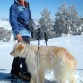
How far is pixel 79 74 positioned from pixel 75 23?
47.5m

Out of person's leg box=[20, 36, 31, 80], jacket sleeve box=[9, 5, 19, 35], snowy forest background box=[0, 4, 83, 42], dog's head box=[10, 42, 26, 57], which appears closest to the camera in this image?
dog's head box=[10, 42, 26, 57]

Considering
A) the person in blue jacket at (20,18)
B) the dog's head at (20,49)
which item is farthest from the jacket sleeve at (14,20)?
the dog's head at (20,49)

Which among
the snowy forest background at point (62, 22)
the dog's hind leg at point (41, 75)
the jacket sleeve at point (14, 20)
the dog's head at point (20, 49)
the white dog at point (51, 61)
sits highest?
the snowy forest background at point (62, 22)

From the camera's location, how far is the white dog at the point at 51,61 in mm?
5930

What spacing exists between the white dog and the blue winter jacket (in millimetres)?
584

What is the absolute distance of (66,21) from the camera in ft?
176

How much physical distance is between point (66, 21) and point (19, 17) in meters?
47.1

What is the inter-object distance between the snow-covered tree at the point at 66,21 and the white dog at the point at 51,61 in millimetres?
46303

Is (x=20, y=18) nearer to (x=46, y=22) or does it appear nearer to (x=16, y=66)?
(x=16, y=66)

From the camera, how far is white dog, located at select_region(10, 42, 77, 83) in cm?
593

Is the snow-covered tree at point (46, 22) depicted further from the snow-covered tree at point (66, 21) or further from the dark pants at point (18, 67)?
the dark pants at point (18, 67)

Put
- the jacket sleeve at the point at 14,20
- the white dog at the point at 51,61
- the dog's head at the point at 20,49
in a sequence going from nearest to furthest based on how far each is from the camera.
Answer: the white dog at the point at 51,61, the dog's head at the point at 20,49, the jacket sleeve at the point at 14,20

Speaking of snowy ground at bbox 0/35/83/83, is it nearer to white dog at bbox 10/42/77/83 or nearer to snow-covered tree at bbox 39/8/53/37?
white dog at bbox 10/42/77/83

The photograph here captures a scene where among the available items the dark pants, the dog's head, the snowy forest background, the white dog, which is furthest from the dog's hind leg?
the snowy forest background
